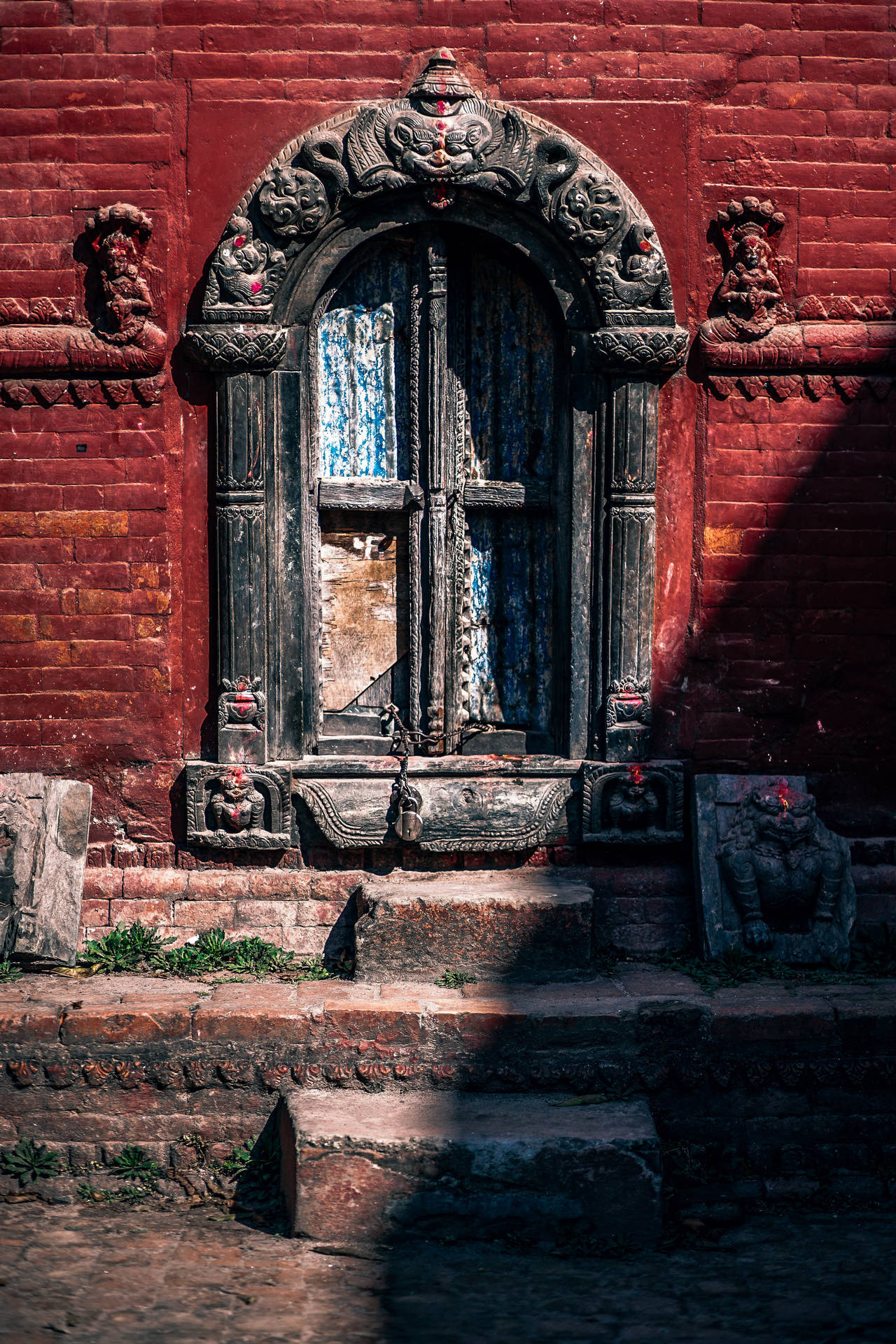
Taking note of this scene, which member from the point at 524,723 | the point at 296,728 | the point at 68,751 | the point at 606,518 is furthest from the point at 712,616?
the point at 68,751

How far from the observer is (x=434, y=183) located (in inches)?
175

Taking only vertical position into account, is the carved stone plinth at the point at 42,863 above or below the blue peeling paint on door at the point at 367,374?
below

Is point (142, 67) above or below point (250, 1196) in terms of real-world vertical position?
above

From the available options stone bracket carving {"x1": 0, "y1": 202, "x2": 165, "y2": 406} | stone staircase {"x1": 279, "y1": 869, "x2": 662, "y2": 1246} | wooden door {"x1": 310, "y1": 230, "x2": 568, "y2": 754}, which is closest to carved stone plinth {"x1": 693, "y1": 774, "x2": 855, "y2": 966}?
wooden door {"x1": 310, "y1": 230, "x2": 568, "y2": 754}

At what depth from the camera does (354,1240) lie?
12.0 ft

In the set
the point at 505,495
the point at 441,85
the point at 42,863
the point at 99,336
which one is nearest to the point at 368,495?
the point at 505,495

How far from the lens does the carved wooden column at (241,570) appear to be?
4516 mm

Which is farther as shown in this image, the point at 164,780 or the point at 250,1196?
the point at 164,780

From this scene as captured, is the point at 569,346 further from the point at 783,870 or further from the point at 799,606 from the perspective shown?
the point at 783,870

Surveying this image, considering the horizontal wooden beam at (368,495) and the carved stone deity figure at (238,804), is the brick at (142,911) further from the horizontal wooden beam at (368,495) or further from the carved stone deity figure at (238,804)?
the horizontal wooden beam at (368,495)

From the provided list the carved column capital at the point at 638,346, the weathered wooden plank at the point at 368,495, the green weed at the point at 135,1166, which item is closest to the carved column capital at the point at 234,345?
the weathered wooden plank at the point at 368,495

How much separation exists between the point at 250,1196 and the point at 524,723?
2047 mm

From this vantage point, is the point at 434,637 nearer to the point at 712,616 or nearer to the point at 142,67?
the point at 712,616

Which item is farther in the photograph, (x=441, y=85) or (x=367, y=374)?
(x=367, y=374)
